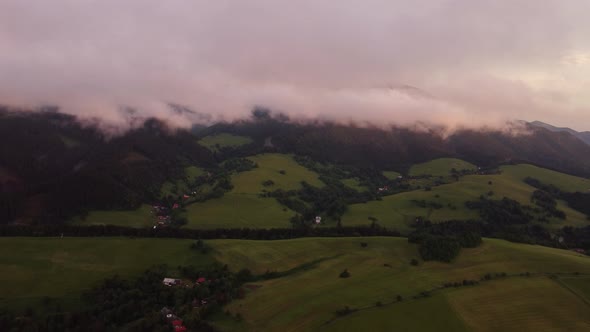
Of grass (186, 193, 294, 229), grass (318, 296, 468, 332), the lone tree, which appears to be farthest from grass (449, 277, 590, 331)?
grass (186, 193, 294, 229)

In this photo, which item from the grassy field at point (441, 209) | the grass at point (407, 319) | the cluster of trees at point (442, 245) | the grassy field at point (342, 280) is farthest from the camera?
the grassy field at point (441, 209)

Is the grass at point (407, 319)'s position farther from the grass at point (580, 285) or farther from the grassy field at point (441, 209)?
the grassy field at point (441, 209)

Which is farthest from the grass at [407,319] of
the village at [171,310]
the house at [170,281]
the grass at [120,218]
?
the grass at [120,218]

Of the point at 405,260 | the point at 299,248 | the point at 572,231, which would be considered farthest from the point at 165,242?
the point at 572,231

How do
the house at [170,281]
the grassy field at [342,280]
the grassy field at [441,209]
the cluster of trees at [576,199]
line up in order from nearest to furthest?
the grassy field at [342,280] < the house at [170,281] < the grassy field at [441,209] < the cluster of trees at [576,199]

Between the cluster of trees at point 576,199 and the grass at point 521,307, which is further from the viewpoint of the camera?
the cluster of trees at point 576,199

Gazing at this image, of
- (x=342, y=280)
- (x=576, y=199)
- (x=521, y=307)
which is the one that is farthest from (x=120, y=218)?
(x=576, y=199)
